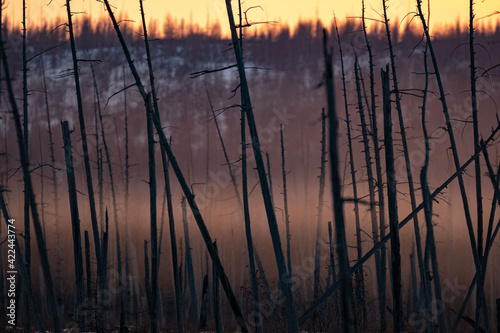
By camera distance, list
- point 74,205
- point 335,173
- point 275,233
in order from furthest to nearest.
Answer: point 74,205 → point 275,233 → point 335,173

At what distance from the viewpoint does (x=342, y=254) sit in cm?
424

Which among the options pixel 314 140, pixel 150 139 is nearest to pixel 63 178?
pixel 314 140

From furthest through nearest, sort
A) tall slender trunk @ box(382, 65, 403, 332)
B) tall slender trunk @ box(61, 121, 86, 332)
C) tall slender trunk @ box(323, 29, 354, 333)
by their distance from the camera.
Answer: tall slender trunk @ box(61, 121, 86, 332)
tall slender trunk @ box(382, 65, 403, 332)
tall slender trunk @ box(323, 29, 354, 333)

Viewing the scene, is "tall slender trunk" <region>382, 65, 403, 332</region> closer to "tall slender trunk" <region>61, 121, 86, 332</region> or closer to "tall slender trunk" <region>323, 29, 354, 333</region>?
"tall slender trunk" <region>323, 29, 354, 333</region>

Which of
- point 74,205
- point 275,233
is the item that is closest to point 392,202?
point 275,233

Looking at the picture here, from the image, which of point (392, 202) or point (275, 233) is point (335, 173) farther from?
point (275, 233)

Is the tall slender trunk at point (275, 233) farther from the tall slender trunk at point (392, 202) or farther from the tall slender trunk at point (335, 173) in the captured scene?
the tall slender trunk at point (335, 173)

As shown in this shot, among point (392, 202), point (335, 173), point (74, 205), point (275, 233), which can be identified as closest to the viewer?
point (335, 173)

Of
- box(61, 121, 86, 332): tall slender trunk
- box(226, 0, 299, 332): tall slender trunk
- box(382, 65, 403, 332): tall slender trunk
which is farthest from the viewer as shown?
box(61, 121, 86, 332): tall slender trunk

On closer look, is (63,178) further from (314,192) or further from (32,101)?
(314,192)

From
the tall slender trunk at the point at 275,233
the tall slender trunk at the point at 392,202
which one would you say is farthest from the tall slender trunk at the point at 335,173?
the tall slender trunk at the point at 275,233

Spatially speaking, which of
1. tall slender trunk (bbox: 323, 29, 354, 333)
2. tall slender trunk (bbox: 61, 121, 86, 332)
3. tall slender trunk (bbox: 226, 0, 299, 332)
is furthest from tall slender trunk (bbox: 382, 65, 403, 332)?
tall slender trunk (bbox: 61, 121, 86, 332)

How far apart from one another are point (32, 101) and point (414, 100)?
102 ft

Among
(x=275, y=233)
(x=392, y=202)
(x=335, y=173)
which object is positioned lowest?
(x=275, y=233)
